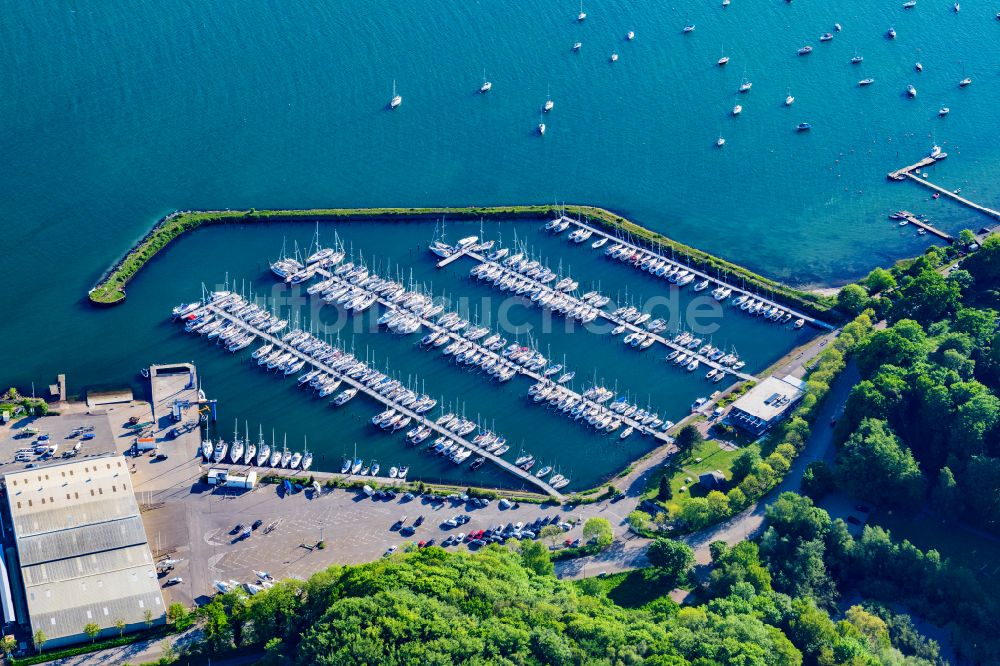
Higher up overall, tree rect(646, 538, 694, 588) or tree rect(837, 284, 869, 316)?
tree rect(837, 284, 869, 316)

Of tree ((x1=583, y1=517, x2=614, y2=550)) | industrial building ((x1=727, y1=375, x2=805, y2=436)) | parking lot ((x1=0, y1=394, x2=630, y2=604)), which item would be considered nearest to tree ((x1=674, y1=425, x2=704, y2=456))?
industrial building ((x1=727, y1=375, x2=805, y2=436))

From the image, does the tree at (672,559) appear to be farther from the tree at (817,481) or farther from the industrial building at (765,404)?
the industrial building at (765,404)

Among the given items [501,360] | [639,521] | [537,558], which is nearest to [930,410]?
[639,521]

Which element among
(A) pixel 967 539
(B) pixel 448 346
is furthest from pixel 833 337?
(B) pixel 448 346

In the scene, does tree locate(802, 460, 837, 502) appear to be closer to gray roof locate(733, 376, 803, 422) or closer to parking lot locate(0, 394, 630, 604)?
gray roof locate(733, 376, 803, 422)

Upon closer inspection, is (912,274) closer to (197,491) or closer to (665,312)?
(665,312)
